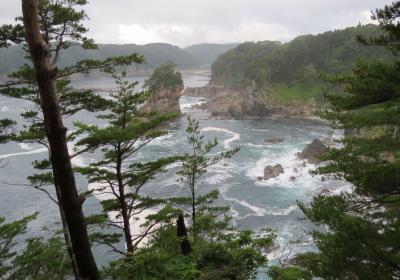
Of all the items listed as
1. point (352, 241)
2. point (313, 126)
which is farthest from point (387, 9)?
point (313, 126)

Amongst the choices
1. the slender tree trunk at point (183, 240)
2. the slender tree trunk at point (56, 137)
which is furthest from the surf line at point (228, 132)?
the slender tree trunk at point (56, 137)

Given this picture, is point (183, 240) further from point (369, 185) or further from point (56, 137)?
point (369, 185)

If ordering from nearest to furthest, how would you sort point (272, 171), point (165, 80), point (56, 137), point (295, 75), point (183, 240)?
point (56, 137) < point (183, 240) < point (272, 171) < point (165, 80) < point (295, 75)

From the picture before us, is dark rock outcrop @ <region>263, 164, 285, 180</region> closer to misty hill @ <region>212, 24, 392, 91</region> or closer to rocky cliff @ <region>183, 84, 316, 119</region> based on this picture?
rocky cliff @ <region>183, 84, 316, 119</region>

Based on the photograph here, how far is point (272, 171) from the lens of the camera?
4509 centimetres

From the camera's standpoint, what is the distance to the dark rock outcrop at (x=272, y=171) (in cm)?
4434

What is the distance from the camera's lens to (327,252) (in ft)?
37.4

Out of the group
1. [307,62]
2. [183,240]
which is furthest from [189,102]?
[183,240]

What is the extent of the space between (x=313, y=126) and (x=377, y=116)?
64837 millimetres

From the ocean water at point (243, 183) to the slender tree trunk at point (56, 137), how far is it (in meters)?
15.1

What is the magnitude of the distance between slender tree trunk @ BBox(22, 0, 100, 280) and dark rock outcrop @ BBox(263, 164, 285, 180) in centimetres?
4013

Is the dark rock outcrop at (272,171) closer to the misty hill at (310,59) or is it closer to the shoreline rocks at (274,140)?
the shoreline rocks at (274,140)

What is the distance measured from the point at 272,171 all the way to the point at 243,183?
4.32m

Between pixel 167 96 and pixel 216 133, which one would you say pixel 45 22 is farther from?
pixel 167 96
